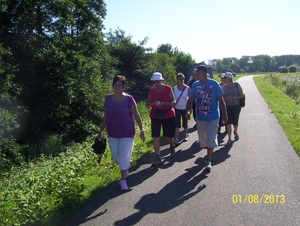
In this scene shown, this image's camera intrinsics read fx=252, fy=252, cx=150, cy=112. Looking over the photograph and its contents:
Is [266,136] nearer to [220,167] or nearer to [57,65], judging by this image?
[220,167]

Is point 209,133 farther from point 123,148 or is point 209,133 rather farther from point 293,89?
point 293,89

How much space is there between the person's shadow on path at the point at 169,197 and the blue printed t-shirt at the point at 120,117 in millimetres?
1132

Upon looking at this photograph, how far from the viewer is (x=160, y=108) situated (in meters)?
5.73

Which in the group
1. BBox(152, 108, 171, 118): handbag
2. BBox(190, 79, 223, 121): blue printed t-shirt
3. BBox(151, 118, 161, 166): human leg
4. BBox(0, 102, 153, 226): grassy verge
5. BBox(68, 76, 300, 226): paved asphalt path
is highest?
BBox(190, 79, 223, 121): blue printed t-shirt

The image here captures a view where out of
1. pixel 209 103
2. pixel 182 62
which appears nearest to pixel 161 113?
pixel 209 103

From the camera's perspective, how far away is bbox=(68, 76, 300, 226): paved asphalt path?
3.39 meters

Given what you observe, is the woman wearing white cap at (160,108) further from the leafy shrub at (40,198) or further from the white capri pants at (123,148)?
the leafy shrub at (40,198)

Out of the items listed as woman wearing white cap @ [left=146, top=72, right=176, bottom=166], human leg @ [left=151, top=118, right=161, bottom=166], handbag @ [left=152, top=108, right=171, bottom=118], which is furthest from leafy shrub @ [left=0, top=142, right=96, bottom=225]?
handbag @ [left=152, top=108, right=171, bottom=118]

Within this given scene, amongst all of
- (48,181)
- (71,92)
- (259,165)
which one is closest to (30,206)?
(48,181)

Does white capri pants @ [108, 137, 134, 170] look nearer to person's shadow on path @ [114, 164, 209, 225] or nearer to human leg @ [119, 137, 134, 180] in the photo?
human leg @ [119, 137, 134, 180]

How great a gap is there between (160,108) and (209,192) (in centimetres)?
225

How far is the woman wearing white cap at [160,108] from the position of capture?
18.4ft

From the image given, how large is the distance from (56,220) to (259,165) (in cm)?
403

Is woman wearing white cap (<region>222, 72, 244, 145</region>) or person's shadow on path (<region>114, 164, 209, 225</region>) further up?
woman wearing white cap (<region>222, 72, 244, 145</region>)
